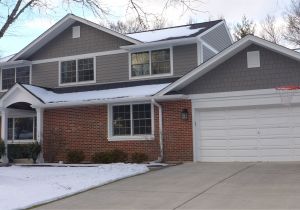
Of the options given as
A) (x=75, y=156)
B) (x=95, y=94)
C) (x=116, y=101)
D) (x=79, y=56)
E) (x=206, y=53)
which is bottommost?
(x=75, y=156)

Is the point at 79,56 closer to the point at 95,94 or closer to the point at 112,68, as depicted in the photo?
the point at 112,68

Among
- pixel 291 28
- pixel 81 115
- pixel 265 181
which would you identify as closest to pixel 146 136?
pixel 81 115

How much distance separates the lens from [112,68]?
21.6 meters

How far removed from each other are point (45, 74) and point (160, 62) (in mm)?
6247

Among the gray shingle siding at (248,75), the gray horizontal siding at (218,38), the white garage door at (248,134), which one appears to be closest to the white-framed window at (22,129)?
the gray shingle siding at (248,75)

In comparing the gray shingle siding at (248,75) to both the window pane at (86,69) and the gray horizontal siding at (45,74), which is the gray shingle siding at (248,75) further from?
the gray horizontal siding at (45,74)

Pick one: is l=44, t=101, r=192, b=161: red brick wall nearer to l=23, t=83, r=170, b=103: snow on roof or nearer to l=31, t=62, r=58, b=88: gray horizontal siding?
l=23, t=83, r=170, b=103: snow on roof

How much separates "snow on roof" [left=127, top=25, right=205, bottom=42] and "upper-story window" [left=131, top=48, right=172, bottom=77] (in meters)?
0.64

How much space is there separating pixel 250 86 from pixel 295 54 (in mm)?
2021

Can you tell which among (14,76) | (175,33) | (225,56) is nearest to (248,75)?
(225,56)

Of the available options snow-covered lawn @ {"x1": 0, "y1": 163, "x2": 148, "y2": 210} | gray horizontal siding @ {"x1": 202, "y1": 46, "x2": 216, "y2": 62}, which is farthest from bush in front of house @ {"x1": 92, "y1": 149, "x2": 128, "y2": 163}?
gray horizontal siding @ {"x1": 202, "y1": 46, "x2": 216, "y2": 62}

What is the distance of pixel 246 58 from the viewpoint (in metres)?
17.1

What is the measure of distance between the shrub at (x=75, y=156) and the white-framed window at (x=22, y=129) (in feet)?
12.3

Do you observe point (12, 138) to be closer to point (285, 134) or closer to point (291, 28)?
point (285, 134)
